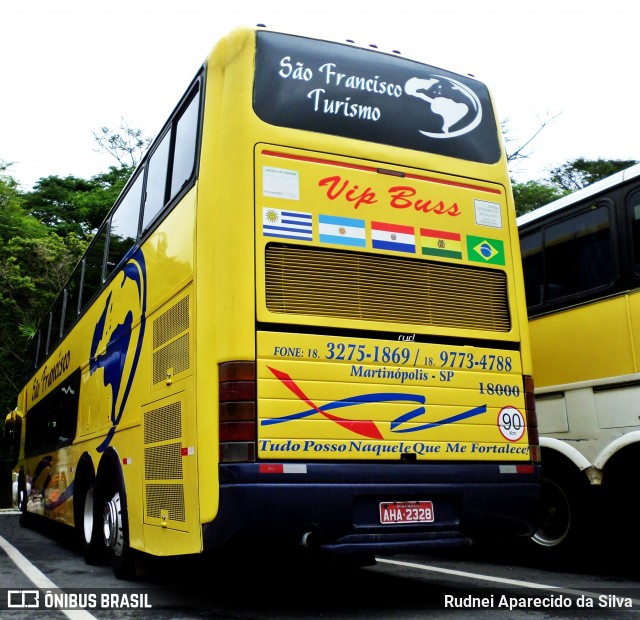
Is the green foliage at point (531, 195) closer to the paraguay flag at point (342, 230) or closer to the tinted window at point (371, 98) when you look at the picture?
the tinted window at point (371, 98)

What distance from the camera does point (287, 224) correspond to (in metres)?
5.61

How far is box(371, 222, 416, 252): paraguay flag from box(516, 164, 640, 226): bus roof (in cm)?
272

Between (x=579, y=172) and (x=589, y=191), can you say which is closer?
(x=589, y=191)

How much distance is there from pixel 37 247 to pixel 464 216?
24851mm

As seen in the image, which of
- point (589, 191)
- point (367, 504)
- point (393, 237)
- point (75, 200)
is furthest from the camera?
point (75, 200)

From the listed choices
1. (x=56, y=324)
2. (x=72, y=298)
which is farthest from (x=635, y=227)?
(x=56, y=324)

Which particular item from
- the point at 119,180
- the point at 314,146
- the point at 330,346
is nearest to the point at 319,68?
the point at 314,146

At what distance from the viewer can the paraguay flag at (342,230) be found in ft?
18.8

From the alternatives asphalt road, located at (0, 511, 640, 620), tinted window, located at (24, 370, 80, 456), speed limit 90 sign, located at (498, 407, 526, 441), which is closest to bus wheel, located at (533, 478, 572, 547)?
asphalt road, located at (0, 511, 640, 620)

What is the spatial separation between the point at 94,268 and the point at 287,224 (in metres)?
4.86

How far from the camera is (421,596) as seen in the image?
650 cm

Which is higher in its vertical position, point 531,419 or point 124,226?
point 124,226

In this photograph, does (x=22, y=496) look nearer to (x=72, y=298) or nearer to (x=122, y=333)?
(x=72, y=298)

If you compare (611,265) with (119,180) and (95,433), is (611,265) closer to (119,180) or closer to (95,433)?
(95,433)
